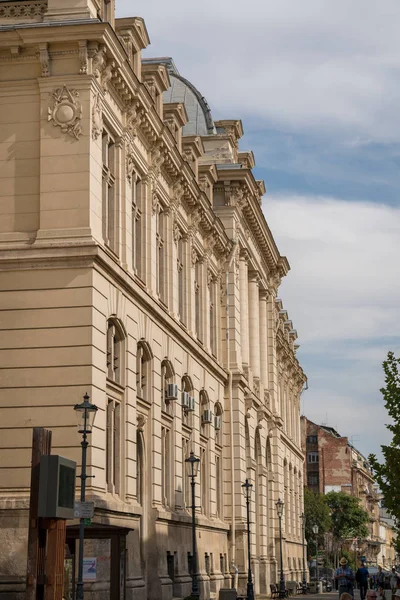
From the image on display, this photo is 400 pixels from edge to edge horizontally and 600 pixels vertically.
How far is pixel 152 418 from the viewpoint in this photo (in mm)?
41500

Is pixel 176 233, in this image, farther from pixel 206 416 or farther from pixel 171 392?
pixel 206 416

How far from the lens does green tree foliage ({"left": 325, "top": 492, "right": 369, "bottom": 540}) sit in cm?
15112

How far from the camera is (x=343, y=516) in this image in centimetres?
15075

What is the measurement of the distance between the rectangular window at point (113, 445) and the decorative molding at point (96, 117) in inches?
322

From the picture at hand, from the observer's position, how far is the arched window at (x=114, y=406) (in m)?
36.0

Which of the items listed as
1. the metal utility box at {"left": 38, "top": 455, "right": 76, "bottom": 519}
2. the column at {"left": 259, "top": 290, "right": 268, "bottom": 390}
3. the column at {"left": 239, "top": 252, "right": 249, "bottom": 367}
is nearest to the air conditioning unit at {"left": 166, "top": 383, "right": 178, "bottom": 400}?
the column at {"left": 239, "top": 252, "right": 249, "bottom": 367}


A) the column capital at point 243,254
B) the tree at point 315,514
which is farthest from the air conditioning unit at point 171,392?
the tree at point 315,514

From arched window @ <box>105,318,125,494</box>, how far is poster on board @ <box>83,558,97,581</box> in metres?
5.11

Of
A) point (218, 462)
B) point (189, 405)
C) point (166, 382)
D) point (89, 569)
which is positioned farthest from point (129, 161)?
point (218, 462)

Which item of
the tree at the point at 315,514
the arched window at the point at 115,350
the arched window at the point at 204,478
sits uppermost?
the tree at the point at 315,514

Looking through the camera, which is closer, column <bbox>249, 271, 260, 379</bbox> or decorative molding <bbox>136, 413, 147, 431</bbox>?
decorative molding <bbox>136, 413, 147, 431</bbox>

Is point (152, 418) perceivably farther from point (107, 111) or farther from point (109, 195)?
point (107, 111)

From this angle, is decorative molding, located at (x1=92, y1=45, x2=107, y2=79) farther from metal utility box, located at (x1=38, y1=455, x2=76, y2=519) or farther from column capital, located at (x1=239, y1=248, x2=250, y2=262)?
column capital, located at (x1=239, y1=248, x2=250, y2=262)

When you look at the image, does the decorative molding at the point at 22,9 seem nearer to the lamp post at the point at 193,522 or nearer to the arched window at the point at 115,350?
the arched window at the point at 115,350
